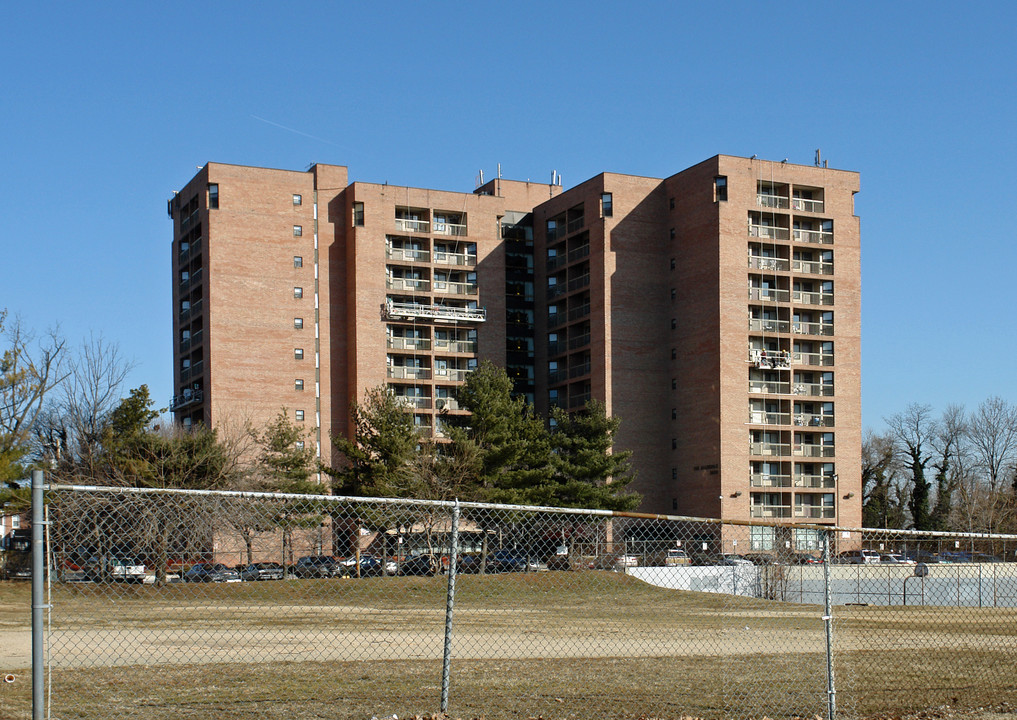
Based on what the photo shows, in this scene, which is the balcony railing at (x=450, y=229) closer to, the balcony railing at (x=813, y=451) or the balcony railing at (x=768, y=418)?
the balcony railing at (x=768, y=418)

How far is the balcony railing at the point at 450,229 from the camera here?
95.0m

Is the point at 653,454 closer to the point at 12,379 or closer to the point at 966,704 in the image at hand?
the point at 12,379

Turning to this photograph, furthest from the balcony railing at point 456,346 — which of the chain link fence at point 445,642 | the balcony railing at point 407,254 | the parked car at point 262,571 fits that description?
the parked car at point 262,571

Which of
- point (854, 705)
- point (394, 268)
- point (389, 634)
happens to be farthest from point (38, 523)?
point (394, 268)

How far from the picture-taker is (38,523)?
372 inches

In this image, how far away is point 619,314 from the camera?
89812mm

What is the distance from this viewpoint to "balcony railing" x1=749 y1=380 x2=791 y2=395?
8644 centimetres

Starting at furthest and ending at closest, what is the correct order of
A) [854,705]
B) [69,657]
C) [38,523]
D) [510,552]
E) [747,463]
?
1. [747,463]
2. [510,552]
3. [69,657]
4. [854,705]
5. [38,523]

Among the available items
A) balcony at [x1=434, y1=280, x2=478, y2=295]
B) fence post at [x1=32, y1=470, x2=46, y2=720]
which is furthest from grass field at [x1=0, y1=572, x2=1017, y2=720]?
balcony at [x1=434, y1=280, x2=478, y2=295]

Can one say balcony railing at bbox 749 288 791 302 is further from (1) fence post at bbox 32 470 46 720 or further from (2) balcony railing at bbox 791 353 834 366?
(1) fence post at bbox 32 470 46 720

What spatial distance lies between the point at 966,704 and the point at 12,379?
5986 cm

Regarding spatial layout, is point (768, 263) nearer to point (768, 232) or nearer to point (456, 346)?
point (768, 232)

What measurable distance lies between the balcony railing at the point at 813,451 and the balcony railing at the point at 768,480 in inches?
87.5

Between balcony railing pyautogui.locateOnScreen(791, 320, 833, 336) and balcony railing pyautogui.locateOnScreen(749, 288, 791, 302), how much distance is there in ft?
7.64
